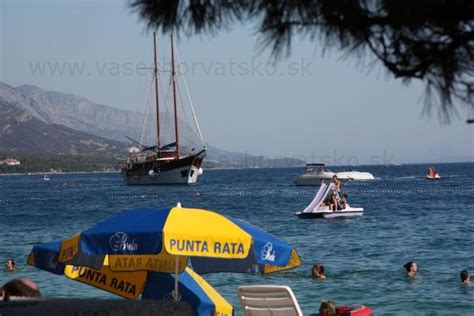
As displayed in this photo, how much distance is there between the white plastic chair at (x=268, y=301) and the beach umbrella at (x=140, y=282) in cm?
37

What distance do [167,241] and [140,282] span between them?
1814 mm

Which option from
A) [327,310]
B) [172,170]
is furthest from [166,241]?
[172,170]

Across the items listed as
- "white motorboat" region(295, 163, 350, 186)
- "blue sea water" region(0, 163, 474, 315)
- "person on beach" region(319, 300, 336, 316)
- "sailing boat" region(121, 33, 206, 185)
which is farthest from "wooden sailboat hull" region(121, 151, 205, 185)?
"person on beach" region(319, 300, 336, 316)

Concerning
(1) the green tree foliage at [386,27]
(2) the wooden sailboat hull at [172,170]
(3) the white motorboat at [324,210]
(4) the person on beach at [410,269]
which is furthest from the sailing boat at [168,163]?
(1) the green tree foliage at [386,27]

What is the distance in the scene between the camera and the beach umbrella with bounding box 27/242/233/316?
9656 millimetres

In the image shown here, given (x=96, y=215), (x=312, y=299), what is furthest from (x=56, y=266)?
(x=96, y=215)

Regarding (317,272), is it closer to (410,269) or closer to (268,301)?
(410,269)

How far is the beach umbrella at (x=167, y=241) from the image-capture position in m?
8.60

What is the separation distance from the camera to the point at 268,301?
403 inches

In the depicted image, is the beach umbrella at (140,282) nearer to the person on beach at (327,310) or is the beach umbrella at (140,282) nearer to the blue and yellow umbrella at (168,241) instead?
the blue and yellow umbrella at (168,241)

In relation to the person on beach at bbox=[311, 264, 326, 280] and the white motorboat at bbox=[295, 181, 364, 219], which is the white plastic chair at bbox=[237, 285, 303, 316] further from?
the white motorboat at bbox=[295, 181, 364, 219]

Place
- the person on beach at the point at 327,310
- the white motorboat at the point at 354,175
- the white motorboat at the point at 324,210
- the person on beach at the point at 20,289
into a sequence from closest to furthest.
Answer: the person on beach at the point at 20,289
the person on beach at the point at 327,310
the white motorboat at the point at 324,210
the white motorboat at the point at 354,175

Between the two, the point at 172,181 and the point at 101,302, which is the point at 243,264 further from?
the point at 172,181

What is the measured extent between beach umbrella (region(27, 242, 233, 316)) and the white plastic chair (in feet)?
1.22
